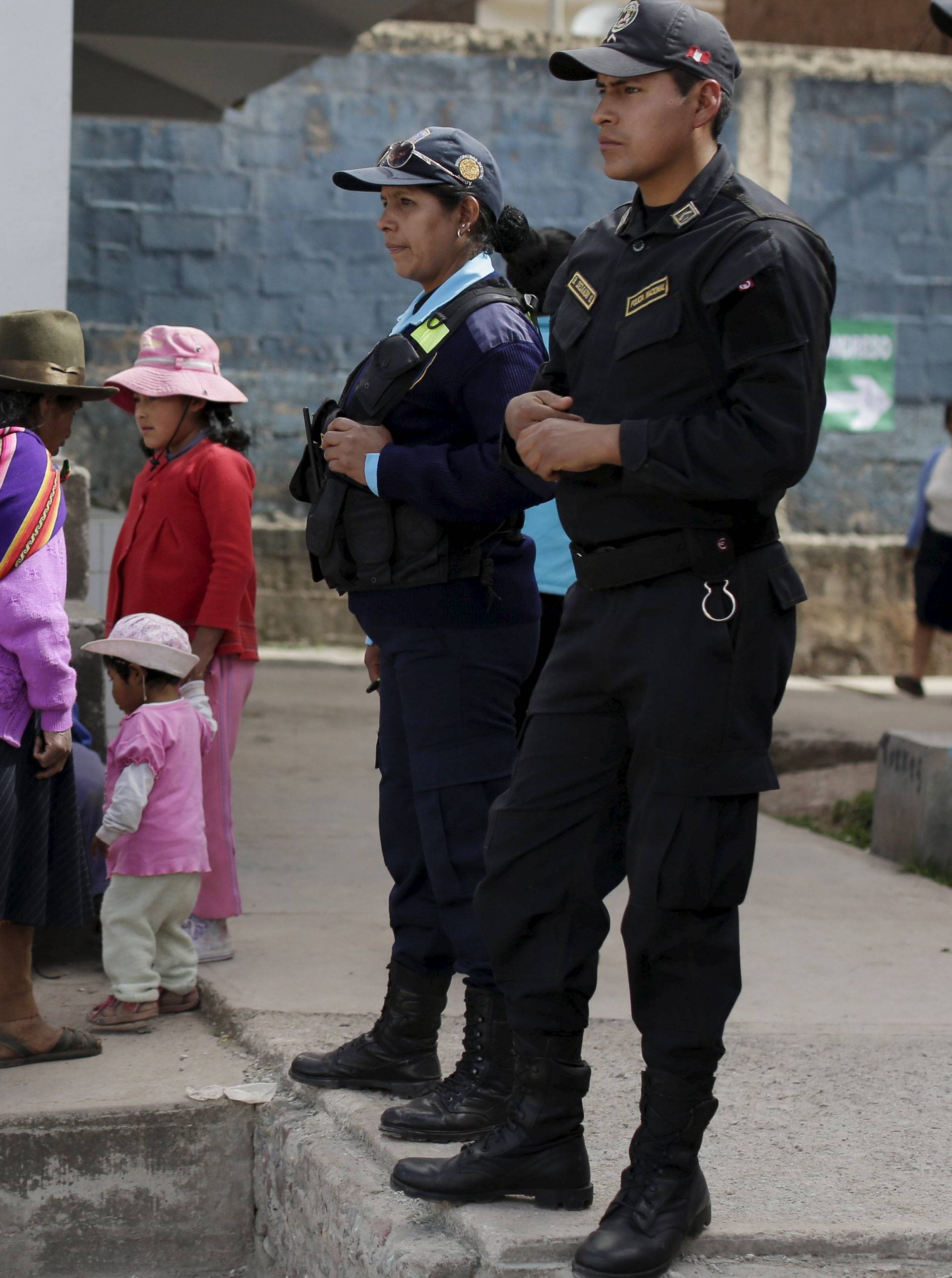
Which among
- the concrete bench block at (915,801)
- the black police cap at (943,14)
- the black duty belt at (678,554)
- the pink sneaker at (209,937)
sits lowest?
the pink sneaker at (209,937)

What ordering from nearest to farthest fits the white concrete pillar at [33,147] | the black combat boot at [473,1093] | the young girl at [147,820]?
the black combat boot at [473,1093] < the young girl at [147,820] < the white concrete pillar at [33,147]

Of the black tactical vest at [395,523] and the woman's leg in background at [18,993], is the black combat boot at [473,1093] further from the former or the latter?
the woman's leg in background at [18,993]

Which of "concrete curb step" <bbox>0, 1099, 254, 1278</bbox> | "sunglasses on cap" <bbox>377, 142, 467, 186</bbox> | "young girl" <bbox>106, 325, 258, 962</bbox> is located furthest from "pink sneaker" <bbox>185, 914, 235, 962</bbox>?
"sunglasses on cap" <bbox>377, 142, 467, 186</bbox>

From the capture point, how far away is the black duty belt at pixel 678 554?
2.52 m

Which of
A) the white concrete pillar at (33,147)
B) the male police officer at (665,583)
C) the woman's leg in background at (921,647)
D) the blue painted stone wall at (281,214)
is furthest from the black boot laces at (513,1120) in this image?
the blue painted stone wall at (281,214)

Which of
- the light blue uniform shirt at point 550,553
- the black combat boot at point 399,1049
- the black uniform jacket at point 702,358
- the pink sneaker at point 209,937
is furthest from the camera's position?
the light blue uniform shirt at point 550,553

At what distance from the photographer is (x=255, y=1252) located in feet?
11.4

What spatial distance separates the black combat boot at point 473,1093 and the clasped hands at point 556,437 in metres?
1.04

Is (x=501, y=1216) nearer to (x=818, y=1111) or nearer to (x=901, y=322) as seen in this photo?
(x=818, y=1111)

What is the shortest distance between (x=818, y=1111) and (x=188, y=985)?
59.7 inches

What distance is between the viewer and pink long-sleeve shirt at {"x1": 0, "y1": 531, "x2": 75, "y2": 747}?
346cm

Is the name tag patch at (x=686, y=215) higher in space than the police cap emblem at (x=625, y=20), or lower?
lower

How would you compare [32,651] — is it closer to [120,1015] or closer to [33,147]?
[120,1015]

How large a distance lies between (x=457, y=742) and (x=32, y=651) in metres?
0.97
